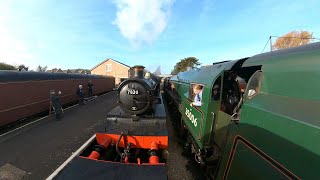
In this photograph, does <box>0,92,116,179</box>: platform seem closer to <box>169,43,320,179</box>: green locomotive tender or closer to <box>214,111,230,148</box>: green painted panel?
<box>214,111,230,148</box>: green painted panel

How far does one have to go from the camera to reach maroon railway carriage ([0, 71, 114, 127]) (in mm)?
9234

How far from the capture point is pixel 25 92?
10.7 m

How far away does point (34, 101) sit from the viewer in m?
11.4

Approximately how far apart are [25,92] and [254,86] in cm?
1145

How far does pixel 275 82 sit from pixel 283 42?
146 ft

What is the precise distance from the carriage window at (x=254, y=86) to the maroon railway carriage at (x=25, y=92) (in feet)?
33.6

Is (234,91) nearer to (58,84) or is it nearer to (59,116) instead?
(59,116)

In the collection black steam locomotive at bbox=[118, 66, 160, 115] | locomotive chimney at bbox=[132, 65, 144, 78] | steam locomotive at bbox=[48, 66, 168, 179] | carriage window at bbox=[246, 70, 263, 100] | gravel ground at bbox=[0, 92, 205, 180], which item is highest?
locomotive chimney at bbox=[132, 65, 144, 78]

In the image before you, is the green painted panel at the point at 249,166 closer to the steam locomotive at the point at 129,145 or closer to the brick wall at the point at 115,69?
the steam locomotive at the point at 129,145

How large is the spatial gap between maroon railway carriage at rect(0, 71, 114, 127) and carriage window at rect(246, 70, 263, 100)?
33.6 feet

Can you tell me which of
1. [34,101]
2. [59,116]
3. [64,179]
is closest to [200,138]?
[64,179]

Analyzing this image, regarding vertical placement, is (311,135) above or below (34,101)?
above

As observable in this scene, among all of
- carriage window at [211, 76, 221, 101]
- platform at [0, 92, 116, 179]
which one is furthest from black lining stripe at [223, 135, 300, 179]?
platform at [0, 92, 116, 179]

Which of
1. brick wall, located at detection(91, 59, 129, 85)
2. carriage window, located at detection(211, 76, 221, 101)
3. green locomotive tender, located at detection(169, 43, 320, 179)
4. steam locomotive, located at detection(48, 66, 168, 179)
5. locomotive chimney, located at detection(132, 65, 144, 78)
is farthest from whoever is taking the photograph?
brick wall, located at detection(91, 59, 129, 85)
